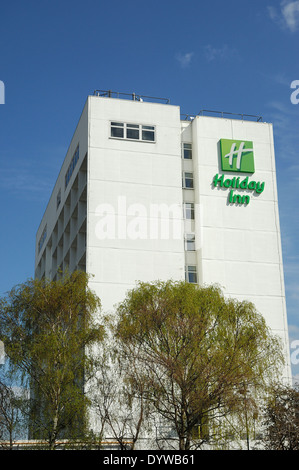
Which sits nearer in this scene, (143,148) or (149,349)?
(149,349)

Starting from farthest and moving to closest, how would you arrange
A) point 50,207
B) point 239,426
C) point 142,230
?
point 50,207 → point 142,230 → point 239,426

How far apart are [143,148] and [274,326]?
18.1 m

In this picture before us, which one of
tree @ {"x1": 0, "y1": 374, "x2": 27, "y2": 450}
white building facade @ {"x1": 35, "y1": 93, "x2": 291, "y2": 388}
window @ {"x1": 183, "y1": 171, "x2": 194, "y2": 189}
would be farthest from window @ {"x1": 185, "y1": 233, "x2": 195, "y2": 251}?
tree @ {"x1": 0, "y1": 374, "x2": 27, "y2": 450}

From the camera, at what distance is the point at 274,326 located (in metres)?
56.5

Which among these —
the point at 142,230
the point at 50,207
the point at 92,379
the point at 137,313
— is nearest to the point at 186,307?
the point at 137,313

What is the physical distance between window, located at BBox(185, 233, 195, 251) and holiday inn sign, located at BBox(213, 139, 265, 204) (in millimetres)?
4469

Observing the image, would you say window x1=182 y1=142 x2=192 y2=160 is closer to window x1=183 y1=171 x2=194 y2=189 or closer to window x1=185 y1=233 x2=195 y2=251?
window x1=183 y1=171 x2=194 y2=189

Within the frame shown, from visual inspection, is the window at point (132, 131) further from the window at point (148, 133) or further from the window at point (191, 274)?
the window at point (191, 274)

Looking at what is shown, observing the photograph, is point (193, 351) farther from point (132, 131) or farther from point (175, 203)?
point (132, 131)

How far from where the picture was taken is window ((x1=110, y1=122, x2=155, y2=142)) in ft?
190

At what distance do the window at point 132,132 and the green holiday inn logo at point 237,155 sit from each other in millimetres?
6259

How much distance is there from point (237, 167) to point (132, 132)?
9.41 metres
